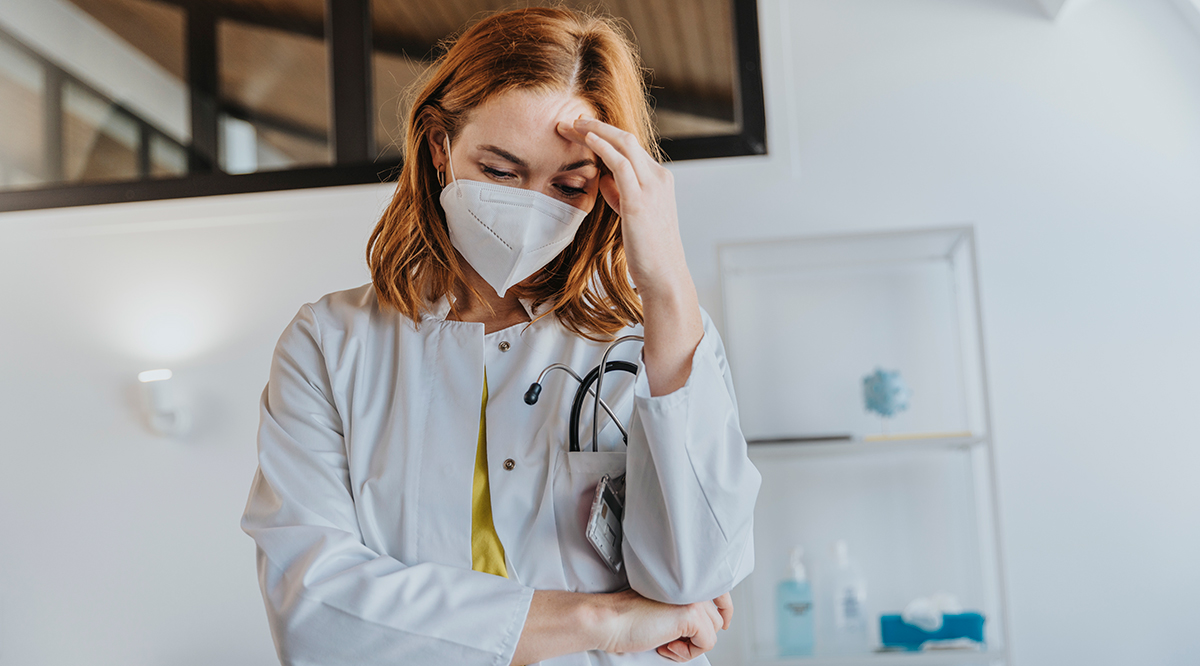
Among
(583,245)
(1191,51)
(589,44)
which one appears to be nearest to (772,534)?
(583,245)

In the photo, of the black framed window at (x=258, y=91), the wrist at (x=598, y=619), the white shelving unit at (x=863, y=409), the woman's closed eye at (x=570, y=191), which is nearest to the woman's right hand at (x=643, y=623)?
the wrist at (x=598, y=619)

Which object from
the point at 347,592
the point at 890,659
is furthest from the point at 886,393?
the point at 347,592

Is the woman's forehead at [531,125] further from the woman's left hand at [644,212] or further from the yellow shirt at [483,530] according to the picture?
the yellow shirt at [483,530]

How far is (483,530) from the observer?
113 centimetres

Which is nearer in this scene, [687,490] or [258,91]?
[687,490]

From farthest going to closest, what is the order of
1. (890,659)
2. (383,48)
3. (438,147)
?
(383,48) → (890,659) → (438,147)

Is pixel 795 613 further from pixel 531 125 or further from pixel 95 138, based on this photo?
pixel 95 138

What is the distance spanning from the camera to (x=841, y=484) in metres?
2.36

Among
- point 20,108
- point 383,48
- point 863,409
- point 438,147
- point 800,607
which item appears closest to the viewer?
point 438,147

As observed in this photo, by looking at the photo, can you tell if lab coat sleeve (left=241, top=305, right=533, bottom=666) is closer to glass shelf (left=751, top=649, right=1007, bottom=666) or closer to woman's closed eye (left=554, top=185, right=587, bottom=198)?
woman's closed eye (left=554, top=185, right=587, bottom=198)

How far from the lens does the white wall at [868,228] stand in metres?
2.29

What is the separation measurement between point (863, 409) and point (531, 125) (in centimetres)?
155

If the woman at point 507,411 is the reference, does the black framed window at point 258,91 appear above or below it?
above

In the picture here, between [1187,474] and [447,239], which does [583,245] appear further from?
[1187,474]
